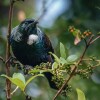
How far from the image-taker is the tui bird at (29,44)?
3707mm

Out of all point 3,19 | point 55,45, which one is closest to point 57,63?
point 55,45

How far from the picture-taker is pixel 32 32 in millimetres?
3717

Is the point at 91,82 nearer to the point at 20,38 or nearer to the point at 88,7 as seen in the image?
the point at 88,7

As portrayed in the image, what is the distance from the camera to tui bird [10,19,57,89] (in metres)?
3.71

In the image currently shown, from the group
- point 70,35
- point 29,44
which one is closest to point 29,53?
point 29,44

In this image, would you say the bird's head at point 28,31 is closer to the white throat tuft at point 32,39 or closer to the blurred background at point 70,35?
the white throat tuft at point 32,39

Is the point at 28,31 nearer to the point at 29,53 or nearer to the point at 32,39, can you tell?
the point at 32,39

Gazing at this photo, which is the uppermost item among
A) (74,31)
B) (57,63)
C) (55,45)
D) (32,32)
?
(74,31)

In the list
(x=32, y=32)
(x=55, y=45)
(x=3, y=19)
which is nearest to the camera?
(x=32, y=32)

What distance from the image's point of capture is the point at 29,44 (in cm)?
376

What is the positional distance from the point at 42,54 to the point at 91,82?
152 centimetres

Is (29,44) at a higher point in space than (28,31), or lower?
lower

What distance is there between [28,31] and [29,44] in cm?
12

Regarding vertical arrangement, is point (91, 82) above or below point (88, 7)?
below
